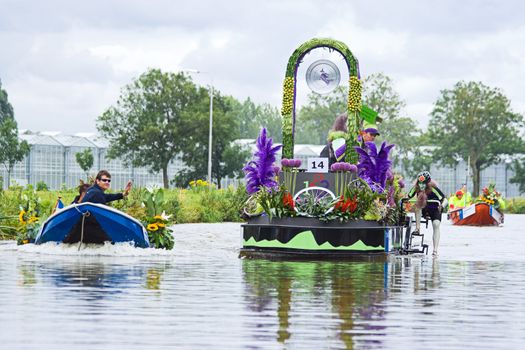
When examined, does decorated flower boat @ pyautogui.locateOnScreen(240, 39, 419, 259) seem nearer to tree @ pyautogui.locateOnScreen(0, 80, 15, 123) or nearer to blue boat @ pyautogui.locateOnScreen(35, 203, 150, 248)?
blue boat @ pyautogui.locateOnScreen(35, 203, 150, 248)

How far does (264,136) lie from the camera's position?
82.4 ft

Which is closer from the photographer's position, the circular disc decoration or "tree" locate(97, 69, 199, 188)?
the circular disc decoration

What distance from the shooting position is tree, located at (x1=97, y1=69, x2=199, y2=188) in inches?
3307

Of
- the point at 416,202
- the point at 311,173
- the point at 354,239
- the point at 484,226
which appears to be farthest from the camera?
the point at 484,226

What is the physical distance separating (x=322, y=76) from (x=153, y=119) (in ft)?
196

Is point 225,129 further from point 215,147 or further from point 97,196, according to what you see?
point 97,196

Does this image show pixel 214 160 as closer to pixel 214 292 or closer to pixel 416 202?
pixel 416 202

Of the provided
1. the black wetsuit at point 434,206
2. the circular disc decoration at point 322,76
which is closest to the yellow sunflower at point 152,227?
the circular disc decoration at point 322,76

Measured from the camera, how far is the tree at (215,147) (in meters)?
82.6

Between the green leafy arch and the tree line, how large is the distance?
157ft

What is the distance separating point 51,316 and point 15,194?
24.0 metres

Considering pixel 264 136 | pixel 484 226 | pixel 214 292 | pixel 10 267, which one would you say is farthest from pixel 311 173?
pixel 484 226

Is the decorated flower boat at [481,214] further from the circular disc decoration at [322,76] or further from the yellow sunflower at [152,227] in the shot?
the yellow sunflower at [152,227]

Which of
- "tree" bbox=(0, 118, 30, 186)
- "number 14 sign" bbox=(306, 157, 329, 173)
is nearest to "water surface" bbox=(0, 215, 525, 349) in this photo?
"number 14 sign" bbox=(306, 157, 329, 173)
